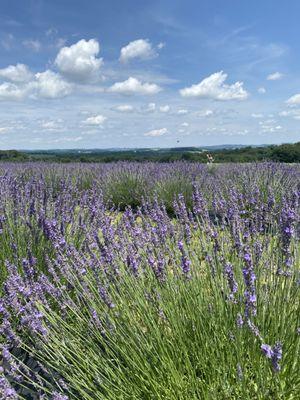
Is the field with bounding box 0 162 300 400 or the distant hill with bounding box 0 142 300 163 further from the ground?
the distant hill with bounding box 0 142 300 163

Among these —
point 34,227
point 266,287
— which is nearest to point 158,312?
point 266,287

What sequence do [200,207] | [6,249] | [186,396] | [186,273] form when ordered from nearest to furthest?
[186,396] < [186,273] < [200,207] < [6,249]

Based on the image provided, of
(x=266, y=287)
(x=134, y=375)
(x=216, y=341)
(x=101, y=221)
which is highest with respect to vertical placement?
(x=101, y=221)

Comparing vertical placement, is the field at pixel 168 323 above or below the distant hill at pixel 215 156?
below

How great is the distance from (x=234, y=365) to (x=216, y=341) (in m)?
0.11

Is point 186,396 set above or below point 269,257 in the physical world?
below

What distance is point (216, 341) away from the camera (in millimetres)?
1672

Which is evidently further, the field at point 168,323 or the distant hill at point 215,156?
the distant hill at point 215,156

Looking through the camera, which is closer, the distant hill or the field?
the field

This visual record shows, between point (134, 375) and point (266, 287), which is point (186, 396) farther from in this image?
point (266, 287)

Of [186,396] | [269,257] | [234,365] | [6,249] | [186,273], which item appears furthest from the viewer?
[6,249]

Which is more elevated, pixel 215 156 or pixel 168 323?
pixel 215 156

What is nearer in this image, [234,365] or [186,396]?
[186,396]

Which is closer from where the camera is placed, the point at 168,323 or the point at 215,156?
the point at 168,323
